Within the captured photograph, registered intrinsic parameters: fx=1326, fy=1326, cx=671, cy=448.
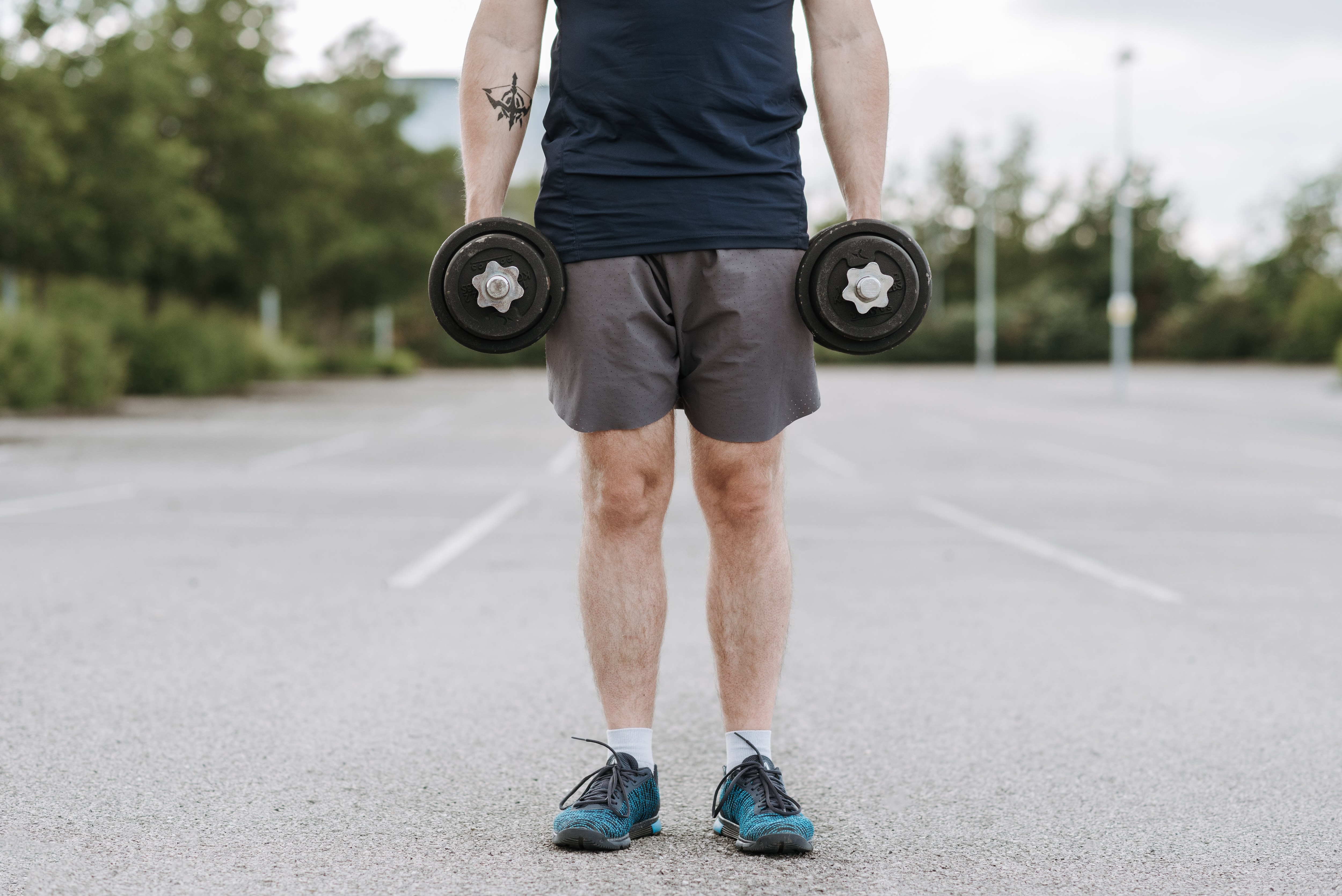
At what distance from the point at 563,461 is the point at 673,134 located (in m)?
10.4

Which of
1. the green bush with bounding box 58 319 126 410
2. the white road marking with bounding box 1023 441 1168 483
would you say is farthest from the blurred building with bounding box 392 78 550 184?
the white road marking with bounding box 1023 441 1168 483

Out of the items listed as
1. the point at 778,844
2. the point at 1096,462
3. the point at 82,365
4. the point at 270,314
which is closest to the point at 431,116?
the point at 270,314

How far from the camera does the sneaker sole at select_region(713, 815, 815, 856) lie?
256 centimetres

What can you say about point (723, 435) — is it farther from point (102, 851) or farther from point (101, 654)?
point (101, 654)

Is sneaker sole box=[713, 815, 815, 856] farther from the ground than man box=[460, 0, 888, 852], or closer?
closer

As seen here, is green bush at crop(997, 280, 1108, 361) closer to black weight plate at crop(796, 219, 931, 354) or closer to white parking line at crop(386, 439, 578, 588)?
white parking line at crop(386, 439, 578, 588)

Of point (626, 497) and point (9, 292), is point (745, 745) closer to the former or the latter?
point (626, 497)

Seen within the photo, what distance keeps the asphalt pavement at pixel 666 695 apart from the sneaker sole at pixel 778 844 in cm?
3

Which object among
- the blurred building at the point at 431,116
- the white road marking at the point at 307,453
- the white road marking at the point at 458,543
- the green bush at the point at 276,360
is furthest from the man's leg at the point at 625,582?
the blurred building at the point at 431,116

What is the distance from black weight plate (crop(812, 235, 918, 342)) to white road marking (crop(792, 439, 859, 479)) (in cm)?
896

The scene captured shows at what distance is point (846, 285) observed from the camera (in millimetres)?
2721

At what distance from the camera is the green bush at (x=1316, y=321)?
49.2m

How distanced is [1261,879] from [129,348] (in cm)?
2793

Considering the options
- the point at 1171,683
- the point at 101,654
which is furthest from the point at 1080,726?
the point at 101,654
